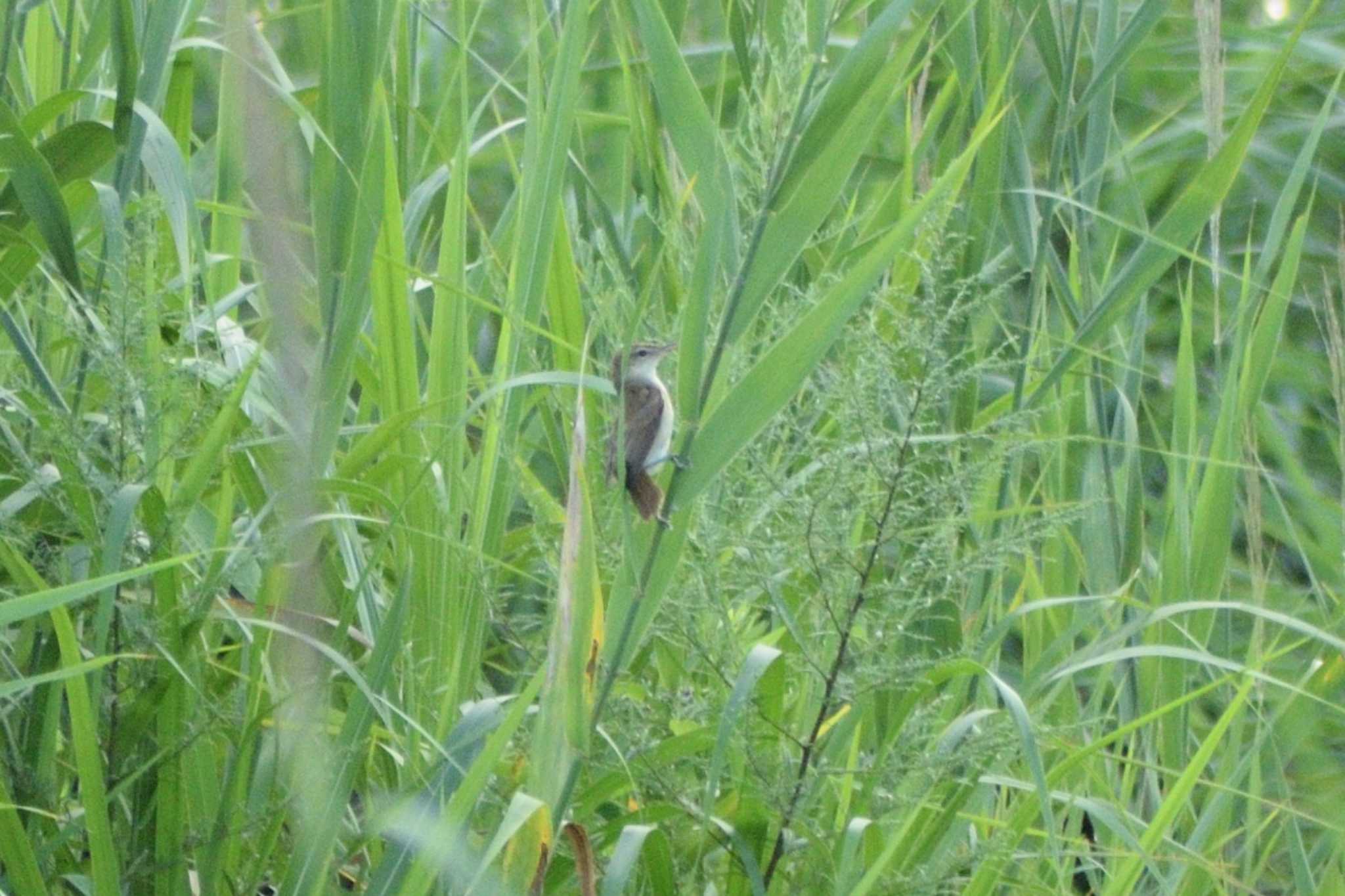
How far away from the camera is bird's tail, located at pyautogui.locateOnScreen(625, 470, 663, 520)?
1.70 m

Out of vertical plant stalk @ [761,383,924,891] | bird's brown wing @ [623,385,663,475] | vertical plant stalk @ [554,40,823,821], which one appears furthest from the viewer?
bird's brown wing @ [623,385,663,475]

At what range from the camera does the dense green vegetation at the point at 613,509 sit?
132 cm

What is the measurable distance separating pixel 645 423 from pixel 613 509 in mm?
394

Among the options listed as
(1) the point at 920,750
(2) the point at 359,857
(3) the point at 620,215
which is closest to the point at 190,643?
(2) the point at 359,857

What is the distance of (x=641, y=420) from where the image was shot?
1.96m

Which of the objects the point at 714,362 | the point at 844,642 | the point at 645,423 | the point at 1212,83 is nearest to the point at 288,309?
the point at 714,362

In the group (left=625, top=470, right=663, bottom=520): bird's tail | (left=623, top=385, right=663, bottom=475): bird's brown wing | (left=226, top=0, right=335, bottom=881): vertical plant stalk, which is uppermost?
(left=226, top=0, right=335, bottom=881): vertical plant stalk

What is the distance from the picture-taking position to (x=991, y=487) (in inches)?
76.3

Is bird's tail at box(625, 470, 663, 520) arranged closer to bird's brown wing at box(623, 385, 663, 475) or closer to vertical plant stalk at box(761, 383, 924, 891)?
bird's brown wing at box(623, 385, 663, 475)

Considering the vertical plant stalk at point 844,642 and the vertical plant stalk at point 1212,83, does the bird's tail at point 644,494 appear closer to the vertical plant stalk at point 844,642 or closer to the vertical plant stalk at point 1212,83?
the vertical plant stalk at point 844,642

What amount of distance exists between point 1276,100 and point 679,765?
2.38 metres

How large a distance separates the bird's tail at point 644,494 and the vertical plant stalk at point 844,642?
0.86 ft

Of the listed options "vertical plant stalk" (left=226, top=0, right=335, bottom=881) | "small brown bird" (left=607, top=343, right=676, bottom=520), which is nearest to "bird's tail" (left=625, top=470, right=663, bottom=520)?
"small brown bird" (left=607, top=343, right=676, bottom=520)

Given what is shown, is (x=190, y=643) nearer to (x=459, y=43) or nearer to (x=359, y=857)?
(x=359, y=857)
